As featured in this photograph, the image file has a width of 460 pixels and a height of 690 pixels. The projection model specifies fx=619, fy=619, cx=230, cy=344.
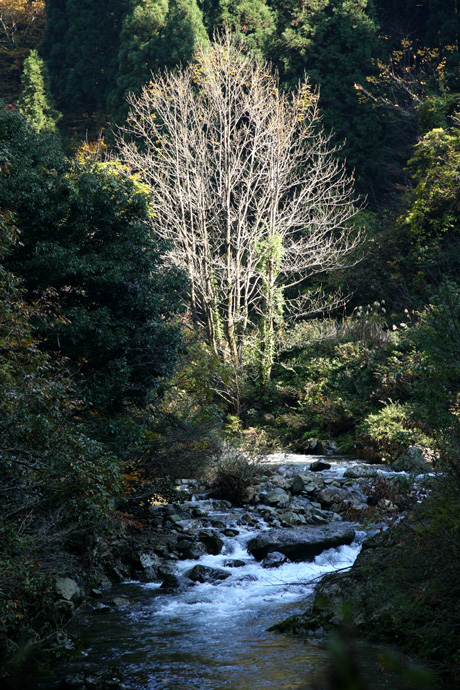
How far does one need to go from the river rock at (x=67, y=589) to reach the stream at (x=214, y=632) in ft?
0.92

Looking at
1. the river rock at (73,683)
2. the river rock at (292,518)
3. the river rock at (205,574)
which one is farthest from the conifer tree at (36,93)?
the river rock at (73,683)

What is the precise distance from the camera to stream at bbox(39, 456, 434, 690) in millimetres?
5363

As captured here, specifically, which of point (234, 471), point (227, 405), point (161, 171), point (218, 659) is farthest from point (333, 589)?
point (161, 171)

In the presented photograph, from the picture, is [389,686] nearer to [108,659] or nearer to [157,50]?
[108,659]

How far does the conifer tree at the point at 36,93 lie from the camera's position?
3028cm

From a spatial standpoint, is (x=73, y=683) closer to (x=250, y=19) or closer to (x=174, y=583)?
(x=174, y=583)

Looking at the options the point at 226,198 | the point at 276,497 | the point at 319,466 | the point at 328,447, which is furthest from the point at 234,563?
the point at 226,198

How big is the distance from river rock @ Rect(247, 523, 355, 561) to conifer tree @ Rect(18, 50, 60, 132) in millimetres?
26156

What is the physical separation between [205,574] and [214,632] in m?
2.00

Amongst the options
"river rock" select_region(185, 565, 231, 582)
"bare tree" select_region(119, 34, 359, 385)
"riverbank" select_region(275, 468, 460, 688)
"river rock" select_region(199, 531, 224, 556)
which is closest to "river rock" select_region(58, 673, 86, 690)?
"riverbank" select_region(275, 468, 460, 688)

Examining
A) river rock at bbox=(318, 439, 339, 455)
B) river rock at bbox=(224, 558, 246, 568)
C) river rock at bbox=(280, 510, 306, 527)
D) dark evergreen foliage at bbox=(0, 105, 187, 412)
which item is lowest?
river rock at bbox=(318, 439, 339, 455)

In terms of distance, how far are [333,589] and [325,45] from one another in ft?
81.0

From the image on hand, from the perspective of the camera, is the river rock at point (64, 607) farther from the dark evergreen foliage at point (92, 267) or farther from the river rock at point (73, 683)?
the dark evergreen foliage at point (92, 267)

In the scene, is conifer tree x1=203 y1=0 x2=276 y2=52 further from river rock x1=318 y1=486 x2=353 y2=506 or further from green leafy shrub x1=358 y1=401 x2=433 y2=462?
river rock x1=318 y1=486 x2=353 y2=506
